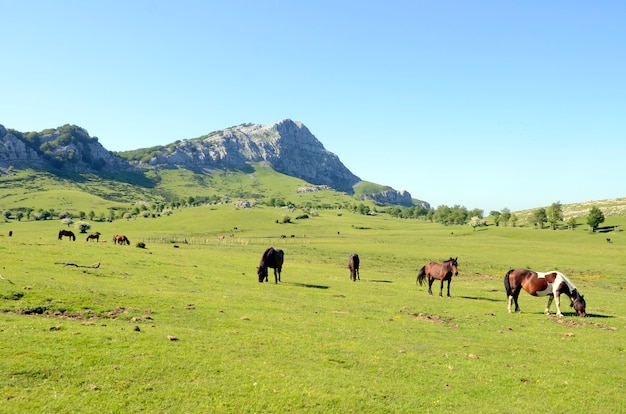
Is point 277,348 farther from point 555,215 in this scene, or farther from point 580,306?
point 555,215

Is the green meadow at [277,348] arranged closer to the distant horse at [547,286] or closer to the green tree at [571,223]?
the distant horse at [547,286]

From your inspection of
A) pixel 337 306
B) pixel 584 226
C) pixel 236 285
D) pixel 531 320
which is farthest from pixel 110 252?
pixel 584 226

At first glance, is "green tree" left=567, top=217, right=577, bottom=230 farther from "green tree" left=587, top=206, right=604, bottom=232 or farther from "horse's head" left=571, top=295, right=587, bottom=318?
"horse's head" left=571, top=295, right=587, bottom=318

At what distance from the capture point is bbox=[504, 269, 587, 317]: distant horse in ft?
90.4

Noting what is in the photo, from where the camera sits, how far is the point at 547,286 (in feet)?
92.3

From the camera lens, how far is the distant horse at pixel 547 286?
27.5 m

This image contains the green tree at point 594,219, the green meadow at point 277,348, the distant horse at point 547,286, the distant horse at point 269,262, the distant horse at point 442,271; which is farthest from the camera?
the green tree at point 594,219

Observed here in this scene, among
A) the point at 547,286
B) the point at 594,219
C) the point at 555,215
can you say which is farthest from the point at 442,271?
the point at 555,215

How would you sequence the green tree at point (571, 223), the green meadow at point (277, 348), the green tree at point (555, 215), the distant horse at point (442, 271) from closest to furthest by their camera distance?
the green meadow at point (277, 348) < the distant horse at point (442, 271) < the green tree at point (571, 223) < the green tree at point (555, 215)

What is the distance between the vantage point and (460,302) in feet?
106

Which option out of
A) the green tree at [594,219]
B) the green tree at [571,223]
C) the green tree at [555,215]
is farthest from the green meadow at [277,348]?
the green tree at [555,215]

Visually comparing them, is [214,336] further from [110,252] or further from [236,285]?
[110,252]

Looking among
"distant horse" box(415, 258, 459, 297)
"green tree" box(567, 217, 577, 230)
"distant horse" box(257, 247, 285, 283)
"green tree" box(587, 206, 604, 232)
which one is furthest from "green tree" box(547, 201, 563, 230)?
"distant horse" box(257, 247, 285, 283)

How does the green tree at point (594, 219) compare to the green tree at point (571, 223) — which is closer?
the green tree at point (594, 219)
